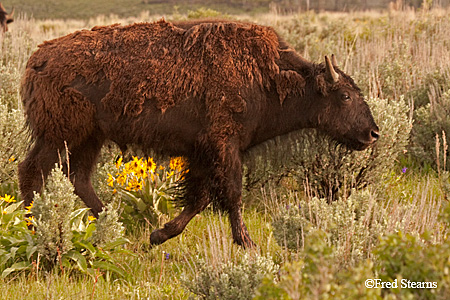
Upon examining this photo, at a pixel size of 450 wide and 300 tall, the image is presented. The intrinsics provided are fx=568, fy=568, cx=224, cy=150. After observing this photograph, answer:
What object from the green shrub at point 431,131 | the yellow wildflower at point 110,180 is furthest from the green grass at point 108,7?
the yellow wildflower at point 110,180

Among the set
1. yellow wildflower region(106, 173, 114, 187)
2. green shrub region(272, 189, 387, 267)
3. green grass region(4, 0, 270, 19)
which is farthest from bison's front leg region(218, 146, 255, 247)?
green grass region(4, 0, 270, 19)

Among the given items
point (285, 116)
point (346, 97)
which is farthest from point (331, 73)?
point (285, 116)

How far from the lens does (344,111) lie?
509cm

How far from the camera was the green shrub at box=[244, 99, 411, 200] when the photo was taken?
5457 mm

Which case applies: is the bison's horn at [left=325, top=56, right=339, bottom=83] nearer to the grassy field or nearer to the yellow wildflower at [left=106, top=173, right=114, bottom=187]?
the grassy field

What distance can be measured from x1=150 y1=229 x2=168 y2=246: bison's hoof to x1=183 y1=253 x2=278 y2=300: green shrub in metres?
1.63

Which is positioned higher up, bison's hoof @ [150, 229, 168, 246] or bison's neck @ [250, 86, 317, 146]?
bison's neck @ [250, 86, 317, 146]

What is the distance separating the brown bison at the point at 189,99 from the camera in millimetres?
4836

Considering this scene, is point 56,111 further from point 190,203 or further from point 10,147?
point 10,147

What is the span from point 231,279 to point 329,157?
8.44ft

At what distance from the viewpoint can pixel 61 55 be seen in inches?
197

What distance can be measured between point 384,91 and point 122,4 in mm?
41865

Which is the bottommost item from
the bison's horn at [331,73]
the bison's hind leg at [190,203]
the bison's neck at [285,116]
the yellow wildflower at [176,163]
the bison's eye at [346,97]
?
the bison's hind leg at [190,203]

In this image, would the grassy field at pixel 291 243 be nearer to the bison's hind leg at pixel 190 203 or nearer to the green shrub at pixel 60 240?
the green shrub at pixel 60 240
